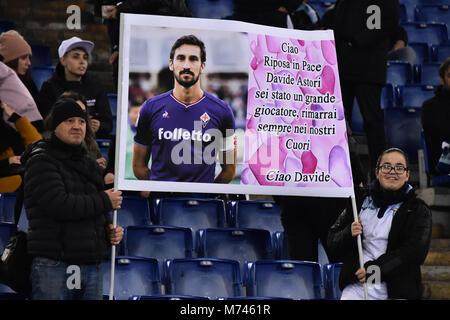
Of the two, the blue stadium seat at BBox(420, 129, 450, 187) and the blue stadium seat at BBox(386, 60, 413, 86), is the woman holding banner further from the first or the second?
the blue stadium seat at BBox(386, 60, 413, 86)

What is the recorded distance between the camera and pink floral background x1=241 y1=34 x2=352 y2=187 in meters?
6.52

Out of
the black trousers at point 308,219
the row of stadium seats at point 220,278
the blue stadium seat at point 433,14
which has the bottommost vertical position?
the row of stadium seats at point 220,278

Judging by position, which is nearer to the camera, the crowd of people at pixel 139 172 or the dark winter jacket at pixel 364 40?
the crowd of people at pixel 139 172

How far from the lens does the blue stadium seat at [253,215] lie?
26.8 feet

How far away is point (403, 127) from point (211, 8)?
11.4 feet

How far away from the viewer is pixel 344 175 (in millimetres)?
6660

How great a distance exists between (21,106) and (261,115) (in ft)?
6.28

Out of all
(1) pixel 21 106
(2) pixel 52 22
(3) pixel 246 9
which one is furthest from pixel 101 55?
(1) pixel 21 106

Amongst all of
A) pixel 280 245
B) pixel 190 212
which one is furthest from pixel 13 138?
pixel 280 245

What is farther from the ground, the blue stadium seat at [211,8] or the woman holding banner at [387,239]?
the blue stadium seat at [211,8]

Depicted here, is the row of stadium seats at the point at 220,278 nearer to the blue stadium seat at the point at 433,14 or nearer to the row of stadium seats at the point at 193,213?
the row of stadium seats at the point at 193,213

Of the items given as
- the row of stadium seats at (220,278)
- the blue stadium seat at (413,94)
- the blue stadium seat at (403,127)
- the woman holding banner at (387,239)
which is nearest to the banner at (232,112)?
the woman holding banner at (387,239)

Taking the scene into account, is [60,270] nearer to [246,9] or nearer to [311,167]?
[311,167]

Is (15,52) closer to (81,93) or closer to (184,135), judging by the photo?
(81,93)
